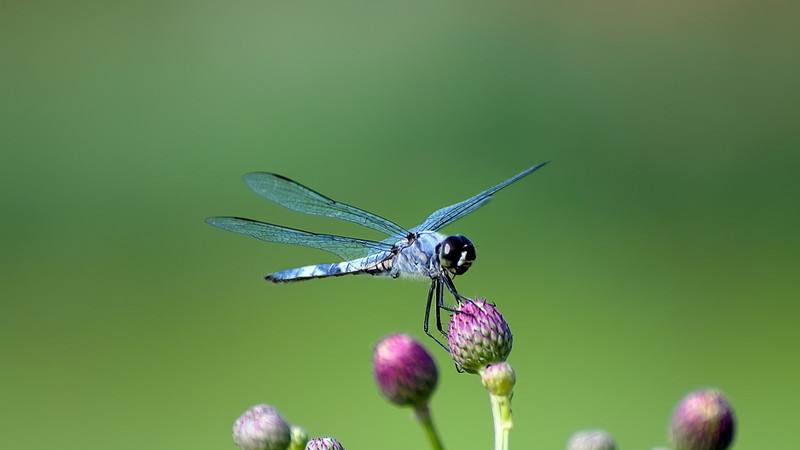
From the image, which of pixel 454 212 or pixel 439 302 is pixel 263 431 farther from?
pixel 454 212

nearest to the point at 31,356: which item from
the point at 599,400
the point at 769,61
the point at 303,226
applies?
the point at 303,226

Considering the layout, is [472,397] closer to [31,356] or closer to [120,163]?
[31,356]

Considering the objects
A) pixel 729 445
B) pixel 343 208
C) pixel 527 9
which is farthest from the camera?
pixel 527 9

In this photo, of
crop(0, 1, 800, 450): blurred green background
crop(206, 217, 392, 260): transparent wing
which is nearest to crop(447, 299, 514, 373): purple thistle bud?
crop(206, 217, 392, 260): transparent wing

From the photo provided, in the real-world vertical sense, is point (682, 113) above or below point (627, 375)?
above

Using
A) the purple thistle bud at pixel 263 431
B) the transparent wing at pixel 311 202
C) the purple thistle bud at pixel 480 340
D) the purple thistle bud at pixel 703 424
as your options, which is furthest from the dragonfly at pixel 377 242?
the purple thistle bud at pixel 703 424

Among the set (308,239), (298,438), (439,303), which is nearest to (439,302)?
(439,303)

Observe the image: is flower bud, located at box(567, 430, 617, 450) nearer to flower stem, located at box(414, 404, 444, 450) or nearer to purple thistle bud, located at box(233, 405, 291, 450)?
flower stem, located at box(414, 404, 444, 450)

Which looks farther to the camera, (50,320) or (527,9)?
(527,9)
